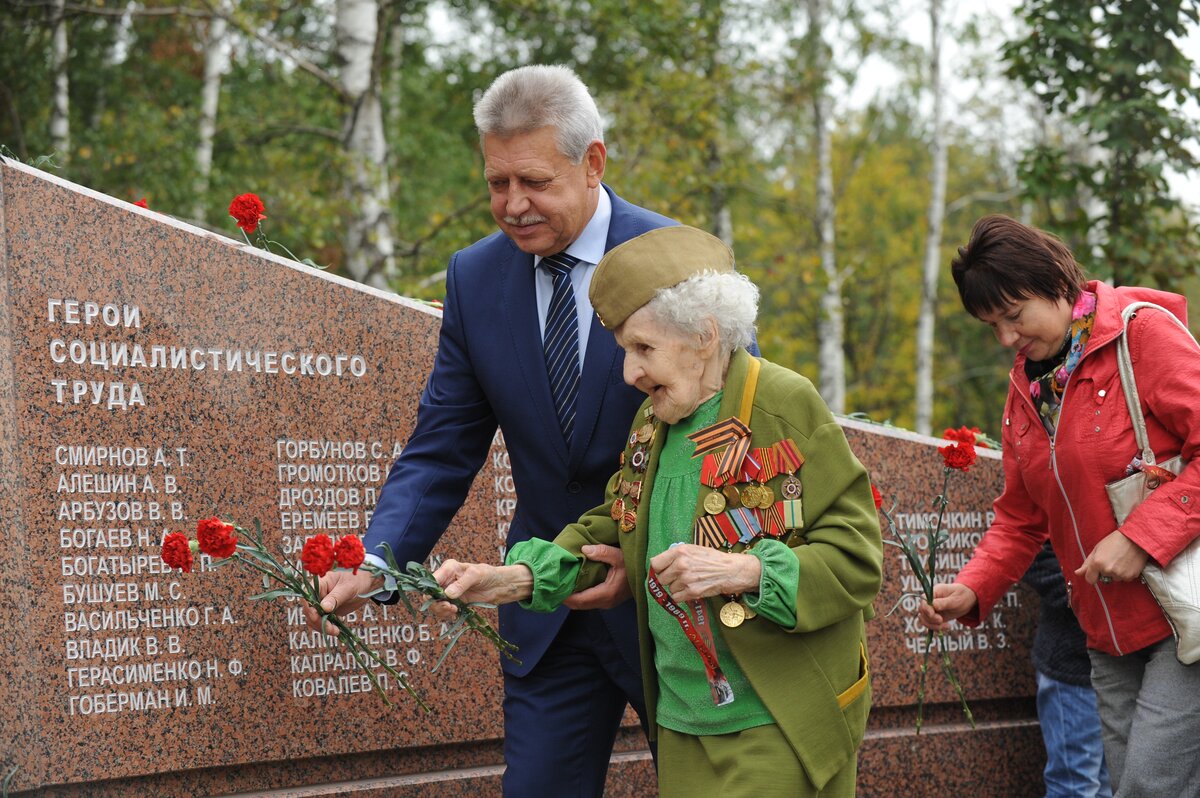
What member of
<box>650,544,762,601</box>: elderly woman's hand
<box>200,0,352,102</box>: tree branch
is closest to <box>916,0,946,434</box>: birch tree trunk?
<box>200,0,352,102</box>: tree branch

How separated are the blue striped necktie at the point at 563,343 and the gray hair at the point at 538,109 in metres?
0.28

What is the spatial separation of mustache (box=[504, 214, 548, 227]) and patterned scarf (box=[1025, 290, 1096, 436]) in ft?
4.49

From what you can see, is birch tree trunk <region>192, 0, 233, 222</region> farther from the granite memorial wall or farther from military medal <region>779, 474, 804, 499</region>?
military medal <region>779, 474, 804, 499</region>

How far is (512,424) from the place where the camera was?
312cm

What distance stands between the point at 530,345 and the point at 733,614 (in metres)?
0.90

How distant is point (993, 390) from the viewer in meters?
24.2

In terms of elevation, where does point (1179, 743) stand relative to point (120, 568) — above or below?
below

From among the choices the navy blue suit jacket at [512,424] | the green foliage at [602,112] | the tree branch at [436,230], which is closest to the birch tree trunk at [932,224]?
the green foliage at [602,112]

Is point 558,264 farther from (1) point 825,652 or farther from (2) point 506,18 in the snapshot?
(2) point 506,18

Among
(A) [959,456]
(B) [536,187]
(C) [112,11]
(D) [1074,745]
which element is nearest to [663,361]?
(B) [536,187]

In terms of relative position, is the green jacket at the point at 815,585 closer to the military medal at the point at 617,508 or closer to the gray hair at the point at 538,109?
the military medal at the point at 617,508

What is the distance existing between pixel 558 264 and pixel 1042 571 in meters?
2.72

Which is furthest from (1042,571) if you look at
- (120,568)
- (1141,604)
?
(120,568)

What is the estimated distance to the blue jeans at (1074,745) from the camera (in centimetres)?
481
